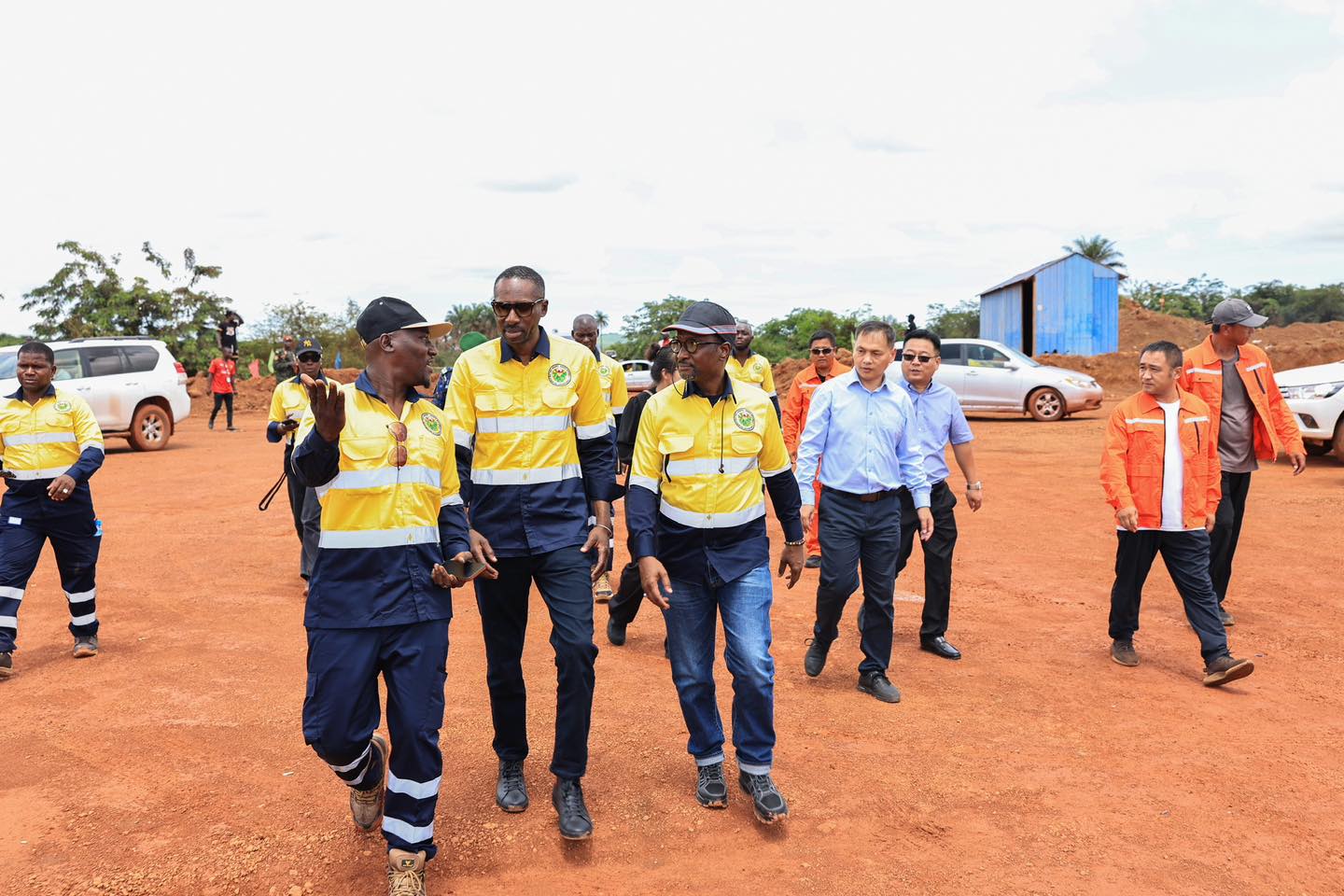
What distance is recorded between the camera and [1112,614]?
19.9 feet

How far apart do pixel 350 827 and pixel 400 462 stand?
5.07ft

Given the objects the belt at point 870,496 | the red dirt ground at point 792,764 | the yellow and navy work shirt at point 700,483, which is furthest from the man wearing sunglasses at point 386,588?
the belt at point 870,496

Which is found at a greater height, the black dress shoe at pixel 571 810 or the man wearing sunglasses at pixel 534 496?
the man wearing sunglasses at pixel 534 496

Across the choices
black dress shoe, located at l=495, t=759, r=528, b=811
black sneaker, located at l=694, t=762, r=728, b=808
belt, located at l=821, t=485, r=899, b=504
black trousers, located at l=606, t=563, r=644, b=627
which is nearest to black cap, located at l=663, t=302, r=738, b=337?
belt, located at l=821, t=485, r=899, b=504

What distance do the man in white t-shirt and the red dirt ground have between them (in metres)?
0.47

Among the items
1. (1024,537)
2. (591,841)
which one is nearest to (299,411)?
(591,841)

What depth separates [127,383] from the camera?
17891mm

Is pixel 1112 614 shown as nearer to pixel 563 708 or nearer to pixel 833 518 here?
pixel 833 518

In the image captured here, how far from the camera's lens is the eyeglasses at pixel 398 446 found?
350 centimetres

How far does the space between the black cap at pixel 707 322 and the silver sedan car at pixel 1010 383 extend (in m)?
16.9

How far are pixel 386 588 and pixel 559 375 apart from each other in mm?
1077

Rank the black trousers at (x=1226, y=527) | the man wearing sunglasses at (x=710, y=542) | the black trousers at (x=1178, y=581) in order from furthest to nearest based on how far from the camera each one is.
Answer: the black trousers at (x=1226, y=527) → the black trousers at (x=1178, y=581) → the man wearing sunglasses at (x=710, y=542)

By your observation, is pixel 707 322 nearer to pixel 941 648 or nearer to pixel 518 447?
pixel 518 447

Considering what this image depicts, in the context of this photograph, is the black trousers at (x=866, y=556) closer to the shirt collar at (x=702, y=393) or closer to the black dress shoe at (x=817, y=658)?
the black dress shoe at (x=817, y=658)
